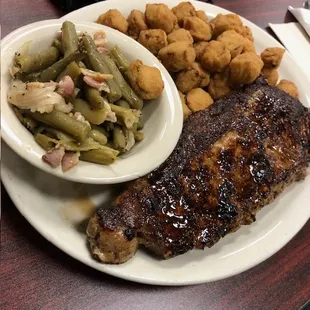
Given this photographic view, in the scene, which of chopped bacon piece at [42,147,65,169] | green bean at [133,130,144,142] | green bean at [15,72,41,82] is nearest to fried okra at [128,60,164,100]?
green bean at [133,130,144,142]

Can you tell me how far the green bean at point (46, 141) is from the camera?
4.66ft

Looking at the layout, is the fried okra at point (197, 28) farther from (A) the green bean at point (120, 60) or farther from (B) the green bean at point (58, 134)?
(B) the green bean at point (58, 134)

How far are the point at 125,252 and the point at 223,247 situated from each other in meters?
0.43

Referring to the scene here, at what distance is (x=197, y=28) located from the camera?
2068mm

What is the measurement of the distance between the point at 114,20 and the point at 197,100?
1.68ft

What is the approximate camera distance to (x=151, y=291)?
1.60 m

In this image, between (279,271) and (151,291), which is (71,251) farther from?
(279,271)

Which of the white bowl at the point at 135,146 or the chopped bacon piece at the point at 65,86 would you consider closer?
the white bowl at the point at 135,146

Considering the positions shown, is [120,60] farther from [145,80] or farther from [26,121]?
[26,121]

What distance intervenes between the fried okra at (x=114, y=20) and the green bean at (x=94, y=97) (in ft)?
1.77

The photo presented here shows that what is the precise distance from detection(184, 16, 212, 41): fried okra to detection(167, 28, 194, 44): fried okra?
7 centimetres

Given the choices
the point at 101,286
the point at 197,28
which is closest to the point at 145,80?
the point at 197,28

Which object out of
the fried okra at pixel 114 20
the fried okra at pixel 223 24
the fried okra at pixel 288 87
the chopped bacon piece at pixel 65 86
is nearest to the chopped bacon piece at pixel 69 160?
the chopped bacon piece at pixel 65 86

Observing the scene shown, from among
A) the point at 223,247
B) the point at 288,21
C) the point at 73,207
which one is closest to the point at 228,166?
the point at 223,247
